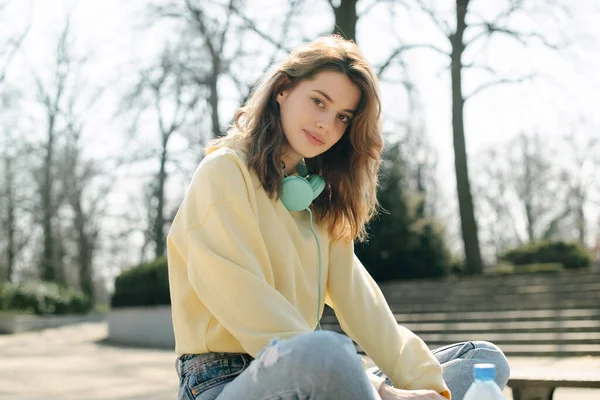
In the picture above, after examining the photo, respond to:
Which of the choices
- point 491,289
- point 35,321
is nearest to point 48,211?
point 35,321

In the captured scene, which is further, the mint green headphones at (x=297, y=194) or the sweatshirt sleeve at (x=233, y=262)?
the mint green headphones at (x=297, y=194)

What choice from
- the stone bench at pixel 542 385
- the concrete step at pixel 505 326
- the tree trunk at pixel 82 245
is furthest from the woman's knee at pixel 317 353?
the tree trunk at pixel 82 245

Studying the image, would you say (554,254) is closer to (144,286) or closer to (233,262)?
(144,286)

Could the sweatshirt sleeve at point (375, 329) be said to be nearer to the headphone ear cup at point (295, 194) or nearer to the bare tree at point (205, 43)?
the headphone ear cup at point (295, 194)

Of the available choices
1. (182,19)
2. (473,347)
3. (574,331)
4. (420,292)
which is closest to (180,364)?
(473,347)

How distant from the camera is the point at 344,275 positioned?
229cm

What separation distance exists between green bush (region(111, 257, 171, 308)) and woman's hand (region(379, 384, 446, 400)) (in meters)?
12.5

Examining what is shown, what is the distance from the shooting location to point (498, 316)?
11.1 metres

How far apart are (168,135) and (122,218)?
265 inches

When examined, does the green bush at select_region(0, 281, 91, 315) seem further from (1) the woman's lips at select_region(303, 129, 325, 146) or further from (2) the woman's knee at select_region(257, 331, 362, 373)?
(2) the woman's knee at select_region(257, 331, 362, 373)

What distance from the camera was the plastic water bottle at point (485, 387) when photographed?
5.24 ft

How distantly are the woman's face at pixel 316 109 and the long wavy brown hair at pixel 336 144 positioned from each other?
0.08 ft

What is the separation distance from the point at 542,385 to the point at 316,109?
1561mm

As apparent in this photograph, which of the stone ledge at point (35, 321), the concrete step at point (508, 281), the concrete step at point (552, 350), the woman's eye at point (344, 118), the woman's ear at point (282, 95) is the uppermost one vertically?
the woman's ear at point (282, 95)
